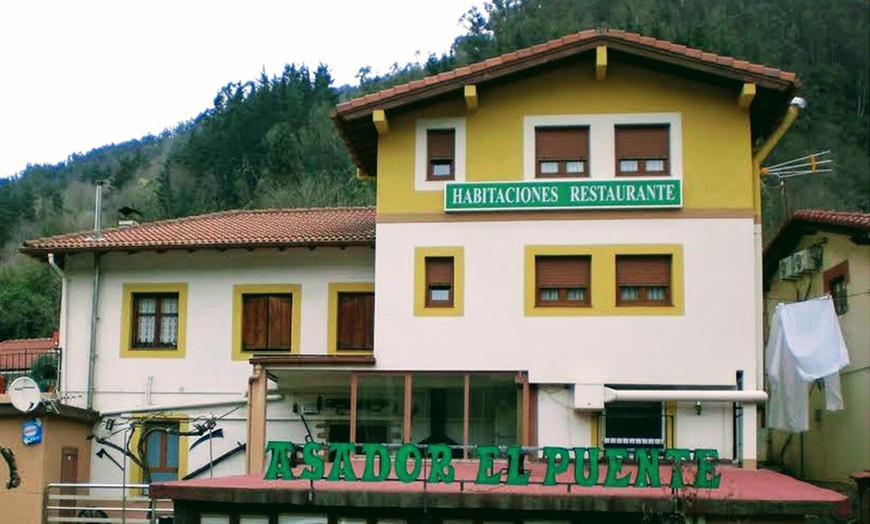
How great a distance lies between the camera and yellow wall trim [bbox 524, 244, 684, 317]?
22.8 metres

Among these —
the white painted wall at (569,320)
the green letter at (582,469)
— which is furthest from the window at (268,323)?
the green letter at (582,469)

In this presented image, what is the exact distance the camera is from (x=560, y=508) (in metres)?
18.7

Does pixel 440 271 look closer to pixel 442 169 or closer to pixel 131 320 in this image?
pixel 442 169

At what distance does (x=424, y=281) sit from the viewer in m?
23.5

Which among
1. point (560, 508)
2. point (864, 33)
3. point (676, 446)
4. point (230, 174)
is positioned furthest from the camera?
point (864, 33)

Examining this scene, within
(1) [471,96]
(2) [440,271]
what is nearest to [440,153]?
(1) [471,96]

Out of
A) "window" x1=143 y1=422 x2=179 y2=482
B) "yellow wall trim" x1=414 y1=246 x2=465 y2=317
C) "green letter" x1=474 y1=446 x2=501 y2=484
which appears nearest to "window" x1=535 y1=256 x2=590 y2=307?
"yellow wall trim" x1=414 y1=246 x2=465 y2=317

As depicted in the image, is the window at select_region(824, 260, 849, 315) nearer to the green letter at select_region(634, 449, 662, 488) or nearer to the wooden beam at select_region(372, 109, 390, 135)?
the green letter at select_region(634, 449, 662, 488)

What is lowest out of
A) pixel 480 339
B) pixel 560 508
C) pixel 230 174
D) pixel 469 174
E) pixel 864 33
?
pixel 560 508

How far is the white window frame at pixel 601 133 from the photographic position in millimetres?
23297

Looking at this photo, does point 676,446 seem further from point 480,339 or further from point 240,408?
point 240,408

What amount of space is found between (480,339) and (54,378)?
1069 cm

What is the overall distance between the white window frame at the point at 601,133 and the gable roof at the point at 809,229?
368 cm

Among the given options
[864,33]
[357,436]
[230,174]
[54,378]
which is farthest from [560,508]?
[864,33]
